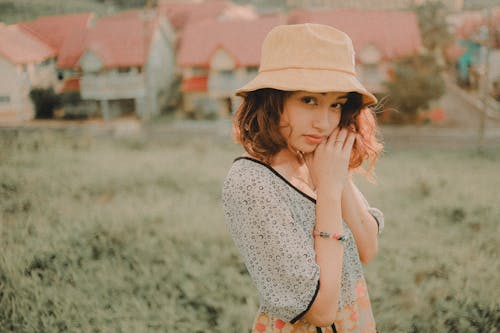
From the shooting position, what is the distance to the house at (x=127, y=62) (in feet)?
19.3

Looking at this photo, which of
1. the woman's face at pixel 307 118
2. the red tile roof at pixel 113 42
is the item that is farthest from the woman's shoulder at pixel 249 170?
the red tile roof at pixel 113 42

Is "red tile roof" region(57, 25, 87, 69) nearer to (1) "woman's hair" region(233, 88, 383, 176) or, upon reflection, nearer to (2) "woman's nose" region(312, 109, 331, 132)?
(1) "woman's hair" region(233, 88, 383, 176)

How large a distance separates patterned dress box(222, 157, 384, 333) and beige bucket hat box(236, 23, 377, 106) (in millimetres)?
274

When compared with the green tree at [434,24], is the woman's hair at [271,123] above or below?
below

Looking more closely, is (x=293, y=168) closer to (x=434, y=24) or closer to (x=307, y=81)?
(x=307, y=81)

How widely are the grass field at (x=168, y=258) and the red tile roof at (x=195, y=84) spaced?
46.2ft

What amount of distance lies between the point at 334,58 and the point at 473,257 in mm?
3633

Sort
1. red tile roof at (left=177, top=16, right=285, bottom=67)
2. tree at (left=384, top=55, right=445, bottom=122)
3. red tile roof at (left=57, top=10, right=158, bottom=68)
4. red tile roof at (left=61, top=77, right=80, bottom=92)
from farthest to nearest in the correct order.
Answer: red tile roof at (left=177, top=16, right=285, bottom=67)
tree at (left=384, top=55, right=445, bottom=122)
red tile roof at (left=61, top=77, right=80, bottom=92)
red tile roof at (left=57, top=10, right=158, bottom=68)

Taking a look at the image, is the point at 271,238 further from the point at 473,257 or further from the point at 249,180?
the point at 473,257

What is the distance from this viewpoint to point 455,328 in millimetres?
2902

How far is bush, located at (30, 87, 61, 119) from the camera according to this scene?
433 cm

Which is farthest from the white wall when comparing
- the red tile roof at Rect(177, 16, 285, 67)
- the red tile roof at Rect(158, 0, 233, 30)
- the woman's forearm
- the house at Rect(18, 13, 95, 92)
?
the red tile roof at Rect(177, 16, 285, 67)

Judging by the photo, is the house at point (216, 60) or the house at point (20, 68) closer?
the house at point (20, 68)

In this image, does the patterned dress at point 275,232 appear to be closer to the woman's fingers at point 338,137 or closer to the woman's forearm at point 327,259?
the woman's forearm at point 327,259
